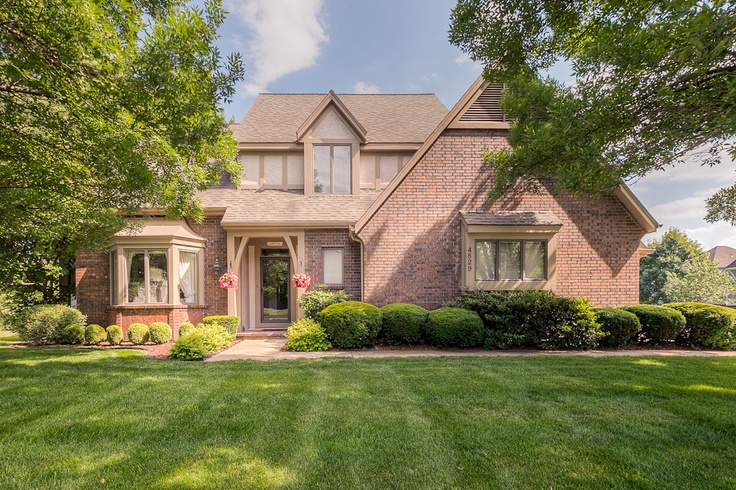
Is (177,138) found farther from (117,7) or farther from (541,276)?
(541,276)

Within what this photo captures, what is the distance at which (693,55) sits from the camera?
3633mm

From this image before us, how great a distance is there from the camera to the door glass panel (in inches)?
448

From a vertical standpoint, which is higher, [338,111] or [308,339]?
[338,111]

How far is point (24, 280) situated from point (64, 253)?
1.63 m

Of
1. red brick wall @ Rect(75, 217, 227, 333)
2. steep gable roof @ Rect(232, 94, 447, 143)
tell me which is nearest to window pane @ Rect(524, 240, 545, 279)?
steep gable roof @ Rect(232, 94, 447, 143)

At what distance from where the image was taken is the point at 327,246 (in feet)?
33.3

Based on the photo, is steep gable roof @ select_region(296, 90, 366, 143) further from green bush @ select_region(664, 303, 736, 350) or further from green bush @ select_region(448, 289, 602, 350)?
green bush @ select_region(664, 303, 736, 350)

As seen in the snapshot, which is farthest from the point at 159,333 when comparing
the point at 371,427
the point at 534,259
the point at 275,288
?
the point at 534,259

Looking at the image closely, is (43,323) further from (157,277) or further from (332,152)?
(332,152)

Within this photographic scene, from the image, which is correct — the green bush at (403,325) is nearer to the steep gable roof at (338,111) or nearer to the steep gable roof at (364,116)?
the steep gable roof at (338,111)

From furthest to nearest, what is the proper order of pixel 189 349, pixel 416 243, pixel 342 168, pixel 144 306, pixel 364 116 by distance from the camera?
pixel 364 116, pixel 342 168, pixel 144 306, pixel 416 243, pixel 189 349

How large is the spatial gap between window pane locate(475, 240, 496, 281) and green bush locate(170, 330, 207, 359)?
7240 mm

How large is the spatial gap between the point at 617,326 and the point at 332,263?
7.68 m

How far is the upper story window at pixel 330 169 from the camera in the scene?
A: 1140 centimetres
